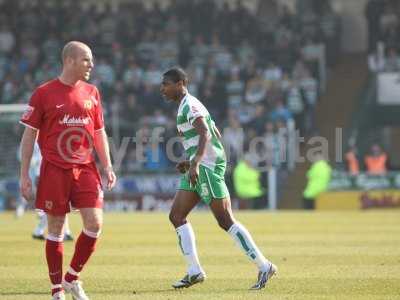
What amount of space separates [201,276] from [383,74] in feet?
72.2

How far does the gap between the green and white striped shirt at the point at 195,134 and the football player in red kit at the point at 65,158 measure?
1.53 metres

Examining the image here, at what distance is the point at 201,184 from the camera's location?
1184 centimetres

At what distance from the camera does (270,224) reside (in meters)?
23.4

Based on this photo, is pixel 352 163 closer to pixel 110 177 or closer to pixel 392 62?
pixel 392 62

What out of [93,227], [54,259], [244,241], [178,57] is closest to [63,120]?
[93,227]

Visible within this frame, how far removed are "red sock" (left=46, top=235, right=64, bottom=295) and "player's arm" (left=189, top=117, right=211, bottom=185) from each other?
5.68 ft

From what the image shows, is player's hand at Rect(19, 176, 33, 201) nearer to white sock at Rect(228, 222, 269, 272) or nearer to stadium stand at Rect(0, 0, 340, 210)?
white sock at Rect(228, 222, 269, 272)

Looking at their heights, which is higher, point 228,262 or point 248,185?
point 248,185

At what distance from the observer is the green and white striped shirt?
A: 11.6 meters

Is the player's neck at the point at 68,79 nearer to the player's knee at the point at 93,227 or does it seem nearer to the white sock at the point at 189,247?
the player's knee at the point at 93,227

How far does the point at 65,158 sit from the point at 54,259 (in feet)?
3.15

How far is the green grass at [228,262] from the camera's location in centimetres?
1134

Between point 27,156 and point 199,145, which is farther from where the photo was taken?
point 199,145

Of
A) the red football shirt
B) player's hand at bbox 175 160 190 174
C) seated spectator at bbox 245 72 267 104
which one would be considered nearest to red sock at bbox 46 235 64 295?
the red football shirt
